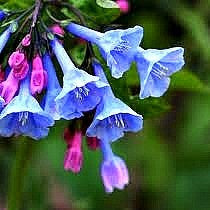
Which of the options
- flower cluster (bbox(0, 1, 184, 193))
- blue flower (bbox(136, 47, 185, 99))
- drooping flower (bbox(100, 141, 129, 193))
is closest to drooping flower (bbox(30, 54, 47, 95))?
flower cluster (bbox(0, 1, 184, 193))

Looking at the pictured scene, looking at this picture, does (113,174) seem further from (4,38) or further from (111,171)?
(4,38)

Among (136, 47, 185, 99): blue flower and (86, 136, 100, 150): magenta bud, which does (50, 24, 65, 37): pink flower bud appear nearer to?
(136, 47, 185, 99): blue flower

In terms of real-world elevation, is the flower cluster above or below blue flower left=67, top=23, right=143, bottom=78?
below

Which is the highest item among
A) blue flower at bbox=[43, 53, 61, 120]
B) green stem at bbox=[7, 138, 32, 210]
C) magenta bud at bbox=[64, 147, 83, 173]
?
blue flower at bbox=[43, 53, 61, 120]

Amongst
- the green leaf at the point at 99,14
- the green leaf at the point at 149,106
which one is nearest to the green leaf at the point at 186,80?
the green leaf at the point at 149,106

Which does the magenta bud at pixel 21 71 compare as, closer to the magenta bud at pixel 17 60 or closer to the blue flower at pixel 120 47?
the magenta bud at pixel 17 60
